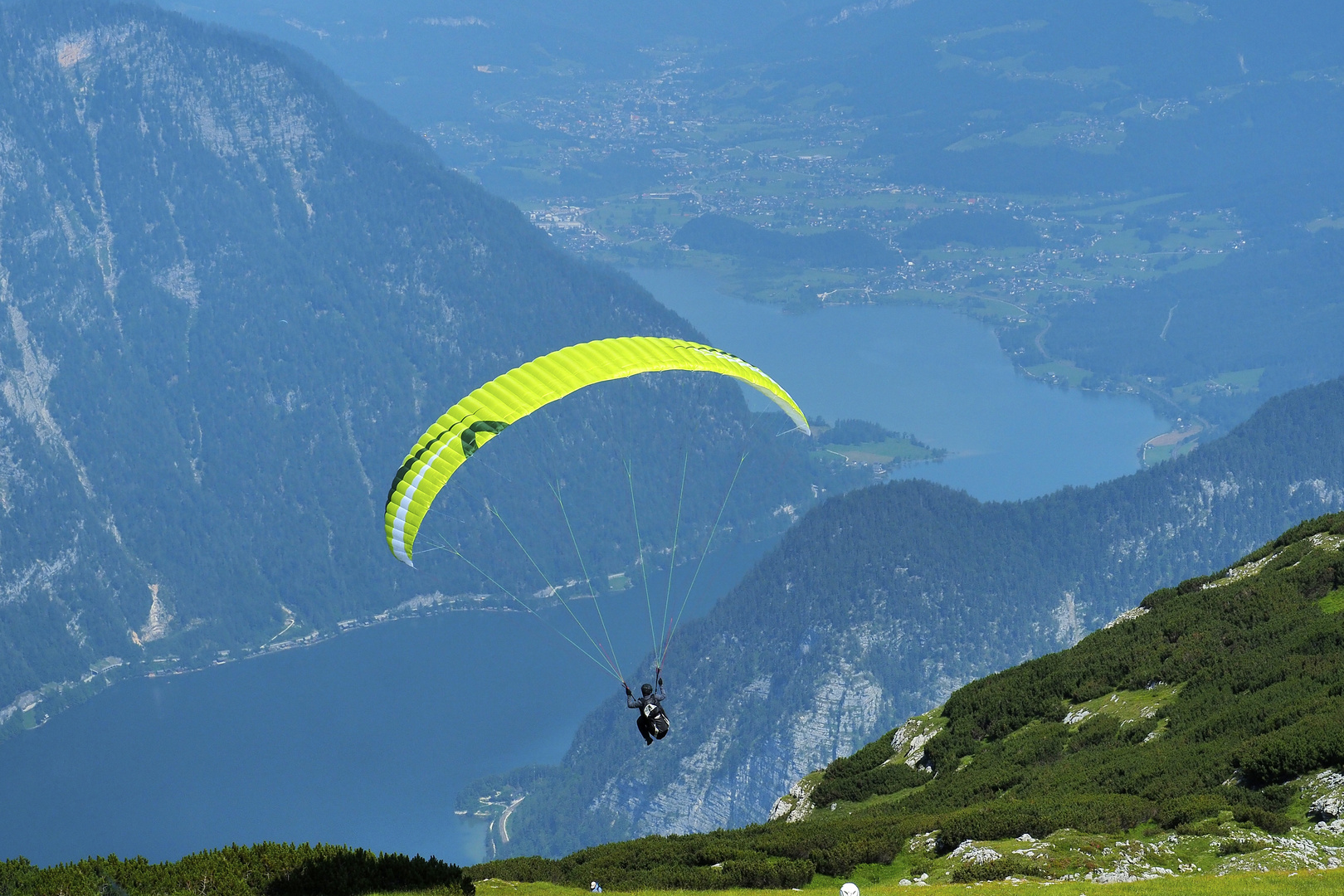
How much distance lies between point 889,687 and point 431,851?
6109 centimetres

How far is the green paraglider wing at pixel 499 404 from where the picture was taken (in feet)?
149

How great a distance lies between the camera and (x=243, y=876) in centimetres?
3538

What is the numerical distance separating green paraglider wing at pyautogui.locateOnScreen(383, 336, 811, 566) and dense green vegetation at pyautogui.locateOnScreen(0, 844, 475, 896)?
11.4 metres

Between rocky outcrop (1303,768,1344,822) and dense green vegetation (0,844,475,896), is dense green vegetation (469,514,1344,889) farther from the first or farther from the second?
dense green vegetation (0,844,475,896)

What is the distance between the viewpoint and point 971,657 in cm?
19250

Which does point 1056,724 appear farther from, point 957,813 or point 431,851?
point 431,851

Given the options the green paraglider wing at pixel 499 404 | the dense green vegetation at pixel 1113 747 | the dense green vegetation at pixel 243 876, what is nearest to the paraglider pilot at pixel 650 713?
the dense green vegetation at pixel 1113 747

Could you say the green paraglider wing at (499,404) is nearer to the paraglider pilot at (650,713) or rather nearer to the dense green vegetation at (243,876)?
the paraglider pilot at (650,713)

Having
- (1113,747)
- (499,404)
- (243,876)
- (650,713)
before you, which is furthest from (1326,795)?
(243,876)

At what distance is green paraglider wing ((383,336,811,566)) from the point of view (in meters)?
45.5

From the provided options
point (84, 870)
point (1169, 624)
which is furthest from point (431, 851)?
point (84, 870)

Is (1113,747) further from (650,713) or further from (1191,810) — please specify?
(650,713)

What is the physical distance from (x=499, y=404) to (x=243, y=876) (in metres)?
16.4

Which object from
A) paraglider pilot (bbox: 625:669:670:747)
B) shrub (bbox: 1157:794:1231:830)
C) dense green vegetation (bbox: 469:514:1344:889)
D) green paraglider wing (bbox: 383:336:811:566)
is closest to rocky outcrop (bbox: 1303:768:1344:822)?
dense green vegetation (bbox: 469:514:1344:889)
